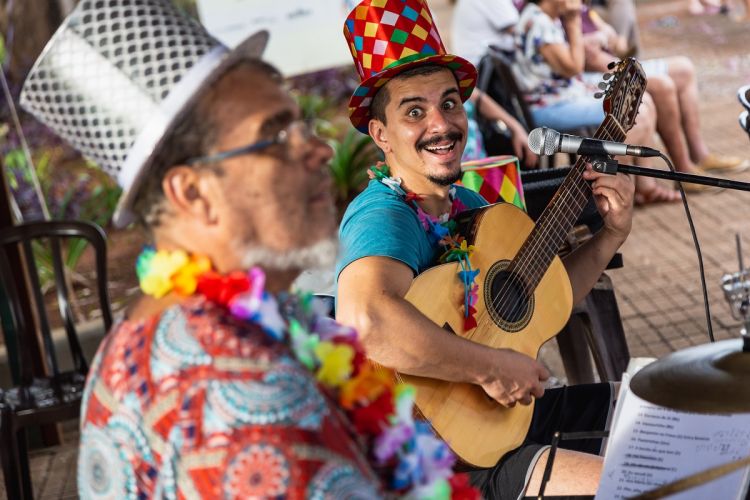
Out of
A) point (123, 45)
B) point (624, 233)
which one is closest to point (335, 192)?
point (624, 233)

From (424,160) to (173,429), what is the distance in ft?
5.03

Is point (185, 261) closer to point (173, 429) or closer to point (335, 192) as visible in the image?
point (173, 429)

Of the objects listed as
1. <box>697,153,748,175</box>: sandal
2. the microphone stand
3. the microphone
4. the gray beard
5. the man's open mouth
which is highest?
the gray beard

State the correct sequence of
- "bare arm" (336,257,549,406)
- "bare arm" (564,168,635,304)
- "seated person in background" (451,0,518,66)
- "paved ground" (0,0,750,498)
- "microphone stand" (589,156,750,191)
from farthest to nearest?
"seated person in background" (451,0,518,66), "paved ground" (0,0,750,498), "bare arm" (564,168,635,304), "bare arm" (336,257,549,406), "microphone stand" (589,156,750,191)

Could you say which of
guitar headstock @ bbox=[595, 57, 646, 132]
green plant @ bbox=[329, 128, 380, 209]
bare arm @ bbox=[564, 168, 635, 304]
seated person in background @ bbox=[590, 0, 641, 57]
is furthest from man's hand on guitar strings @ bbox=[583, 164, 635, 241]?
seated person in background @ bbox=[590, 0, 641, 57]

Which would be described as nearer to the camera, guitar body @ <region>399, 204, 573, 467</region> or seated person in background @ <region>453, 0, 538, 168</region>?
guitar body @ <region>399, 204, 573, 467</region>

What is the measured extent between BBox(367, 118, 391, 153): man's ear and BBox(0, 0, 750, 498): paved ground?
2007 millimetres

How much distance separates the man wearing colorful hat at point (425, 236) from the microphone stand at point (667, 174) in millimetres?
513

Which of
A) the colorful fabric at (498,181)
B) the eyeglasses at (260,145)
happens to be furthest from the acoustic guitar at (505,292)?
the eyeglasses at (260,145)

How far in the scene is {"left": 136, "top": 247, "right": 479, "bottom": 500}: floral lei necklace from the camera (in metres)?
1.51

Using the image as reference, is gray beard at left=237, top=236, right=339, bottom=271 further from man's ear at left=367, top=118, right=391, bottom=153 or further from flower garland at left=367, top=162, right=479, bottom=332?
man's ear at left=367, top=118, right=391, bottom=153

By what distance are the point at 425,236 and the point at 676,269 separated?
10.0 ft

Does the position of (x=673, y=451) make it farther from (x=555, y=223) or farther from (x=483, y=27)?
(x=483, y=27)

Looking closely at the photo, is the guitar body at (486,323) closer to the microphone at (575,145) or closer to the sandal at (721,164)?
the microphone at (575,145)
